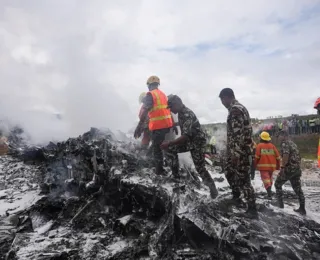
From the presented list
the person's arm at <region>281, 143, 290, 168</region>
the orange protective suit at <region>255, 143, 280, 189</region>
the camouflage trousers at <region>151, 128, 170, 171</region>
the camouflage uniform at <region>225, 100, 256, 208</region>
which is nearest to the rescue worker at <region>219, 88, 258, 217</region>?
the camouflage uniform at <region>225, 100, 256, 208</region>

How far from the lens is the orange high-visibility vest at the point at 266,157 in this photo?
6.17 m

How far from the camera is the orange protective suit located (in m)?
6.17

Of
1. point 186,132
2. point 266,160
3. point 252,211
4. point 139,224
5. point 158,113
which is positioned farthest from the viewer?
point 266,160

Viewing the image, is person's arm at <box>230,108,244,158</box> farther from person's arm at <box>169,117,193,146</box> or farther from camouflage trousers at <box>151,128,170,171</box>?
camouflage trousers at <box>151,128,170,171</box>

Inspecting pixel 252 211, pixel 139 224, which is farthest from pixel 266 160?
pixel 139 224

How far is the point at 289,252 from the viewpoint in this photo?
3.36 metres

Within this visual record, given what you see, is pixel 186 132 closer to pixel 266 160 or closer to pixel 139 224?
pixel 139 224

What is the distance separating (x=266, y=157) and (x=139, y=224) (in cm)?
344

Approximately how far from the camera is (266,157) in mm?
6215

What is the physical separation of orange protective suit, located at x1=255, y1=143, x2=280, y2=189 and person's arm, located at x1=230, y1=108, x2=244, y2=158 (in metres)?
2.37

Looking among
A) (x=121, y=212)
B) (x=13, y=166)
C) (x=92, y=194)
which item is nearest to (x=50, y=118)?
(x=13, y=166)

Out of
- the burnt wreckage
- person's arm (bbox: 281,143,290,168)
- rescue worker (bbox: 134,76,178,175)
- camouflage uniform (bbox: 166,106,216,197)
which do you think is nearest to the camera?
the burnt wreckage

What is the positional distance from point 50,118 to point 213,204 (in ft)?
31.6

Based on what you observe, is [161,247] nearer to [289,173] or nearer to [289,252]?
[289,252]
